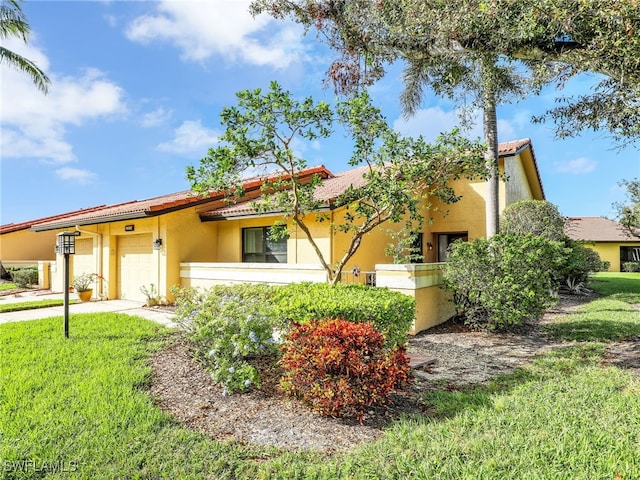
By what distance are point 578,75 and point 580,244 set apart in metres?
12.2

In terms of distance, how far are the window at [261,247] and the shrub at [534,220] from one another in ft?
27.4

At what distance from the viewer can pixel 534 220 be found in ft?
46.6

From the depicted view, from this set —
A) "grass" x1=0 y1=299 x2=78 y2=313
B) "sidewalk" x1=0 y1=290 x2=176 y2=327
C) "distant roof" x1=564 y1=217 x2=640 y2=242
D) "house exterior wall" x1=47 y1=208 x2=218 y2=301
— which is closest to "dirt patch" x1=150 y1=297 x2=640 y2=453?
"sidewalk" x1=0 y1=290 x2=176 y2=327

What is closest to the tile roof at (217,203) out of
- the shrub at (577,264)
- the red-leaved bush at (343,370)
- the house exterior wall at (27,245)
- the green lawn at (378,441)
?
the shrub at (577,264)

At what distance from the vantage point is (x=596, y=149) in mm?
7887

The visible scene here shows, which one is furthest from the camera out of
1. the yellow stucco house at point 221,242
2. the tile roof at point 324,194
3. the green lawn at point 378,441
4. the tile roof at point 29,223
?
the tile roof at point 29,223

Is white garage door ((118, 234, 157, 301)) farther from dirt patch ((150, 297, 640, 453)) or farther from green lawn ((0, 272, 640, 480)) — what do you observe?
green lawn ((0, 272, 640, 480))

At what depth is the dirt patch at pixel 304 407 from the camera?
13.0ft

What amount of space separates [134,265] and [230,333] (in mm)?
10876

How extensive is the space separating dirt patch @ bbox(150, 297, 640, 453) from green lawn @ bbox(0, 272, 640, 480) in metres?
0.23

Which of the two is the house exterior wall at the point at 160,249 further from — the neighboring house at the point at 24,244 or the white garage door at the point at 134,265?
the neighboring house at the point at 24,244

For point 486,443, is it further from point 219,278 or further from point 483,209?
point 483,209

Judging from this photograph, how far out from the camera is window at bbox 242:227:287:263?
1352 cm

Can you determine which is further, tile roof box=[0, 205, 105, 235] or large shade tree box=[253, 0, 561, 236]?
tile roof box=[0, 205, 105, 235]
